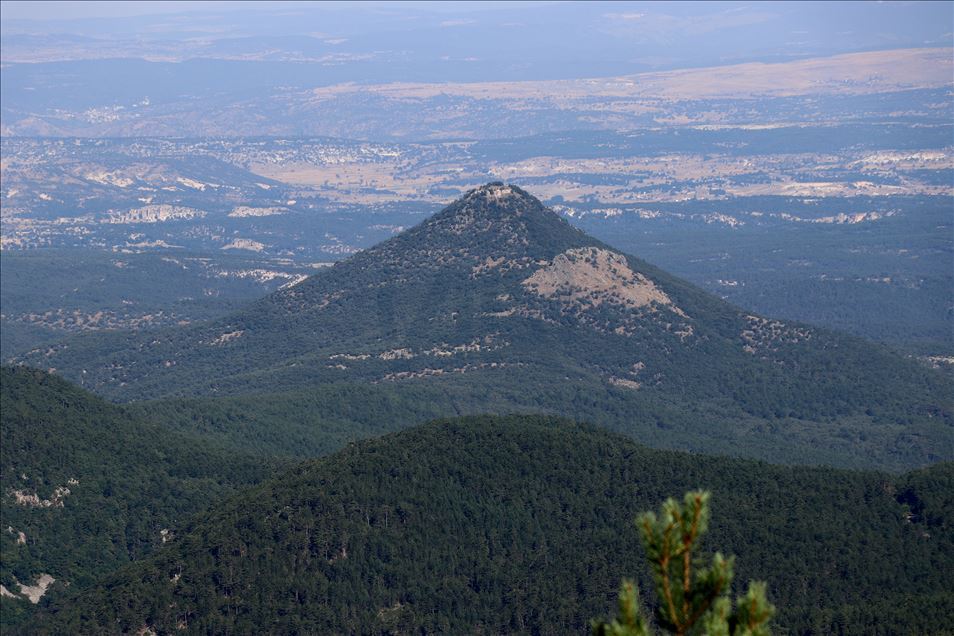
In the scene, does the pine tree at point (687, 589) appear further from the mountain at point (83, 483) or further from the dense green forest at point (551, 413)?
the dense green forest at point (551, 413)

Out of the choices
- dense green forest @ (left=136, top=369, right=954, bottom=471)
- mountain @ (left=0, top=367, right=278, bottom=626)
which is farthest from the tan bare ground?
mountain @ (left=0, top=367, right=278, bottom=626)

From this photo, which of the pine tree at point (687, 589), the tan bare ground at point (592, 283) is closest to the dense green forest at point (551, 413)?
the tan bare ground at point (592, 283)

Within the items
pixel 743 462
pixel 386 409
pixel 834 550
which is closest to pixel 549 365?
pixel 386 409

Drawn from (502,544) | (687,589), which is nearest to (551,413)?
(502,544)

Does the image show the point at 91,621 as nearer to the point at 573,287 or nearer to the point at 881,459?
the point at 881,459

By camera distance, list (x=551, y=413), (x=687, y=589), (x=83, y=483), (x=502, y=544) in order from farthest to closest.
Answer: (x=551, y=413), (x=83, y=483), (x=502, y=544), (x=687, y=589)

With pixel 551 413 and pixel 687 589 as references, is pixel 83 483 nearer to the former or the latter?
pixel 551 413
